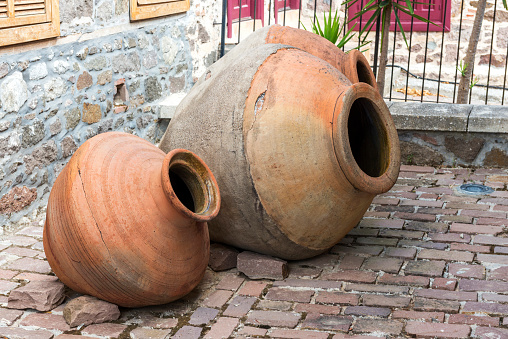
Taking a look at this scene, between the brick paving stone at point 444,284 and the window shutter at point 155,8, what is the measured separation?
3.27 m

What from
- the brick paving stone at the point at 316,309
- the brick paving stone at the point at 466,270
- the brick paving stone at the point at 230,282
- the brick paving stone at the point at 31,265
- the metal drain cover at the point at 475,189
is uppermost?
the metal drain cover at the point at 475,189

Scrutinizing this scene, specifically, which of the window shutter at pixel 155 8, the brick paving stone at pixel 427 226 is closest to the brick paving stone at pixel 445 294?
the brick paving stone at pixel 427 226

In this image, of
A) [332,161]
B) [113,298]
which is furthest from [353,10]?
[113,298]

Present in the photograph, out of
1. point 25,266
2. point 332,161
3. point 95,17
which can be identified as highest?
point 95,17

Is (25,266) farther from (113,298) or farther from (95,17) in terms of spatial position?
(95,17)

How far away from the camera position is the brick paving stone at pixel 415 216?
4332 millimetres

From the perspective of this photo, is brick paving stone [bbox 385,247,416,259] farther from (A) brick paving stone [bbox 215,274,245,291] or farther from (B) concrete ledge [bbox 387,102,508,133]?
(B) concrete ledge [bbox 387,102,508,133]

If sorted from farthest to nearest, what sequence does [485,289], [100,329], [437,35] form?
[437,35]
[485,289]
[100,329]

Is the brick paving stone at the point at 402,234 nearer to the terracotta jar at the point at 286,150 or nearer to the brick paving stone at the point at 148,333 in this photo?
the terracotta jar at the point at 286,150

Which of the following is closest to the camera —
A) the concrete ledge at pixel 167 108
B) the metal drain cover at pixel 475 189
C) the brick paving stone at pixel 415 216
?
the brick paving stone at pixel 415 216

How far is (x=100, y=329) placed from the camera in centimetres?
299

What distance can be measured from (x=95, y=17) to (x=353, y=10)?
194 inches

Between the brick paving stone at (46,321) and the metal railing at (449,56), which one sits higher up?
the metal railing at (449,56)

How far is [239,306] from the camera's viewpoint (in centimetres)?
322
